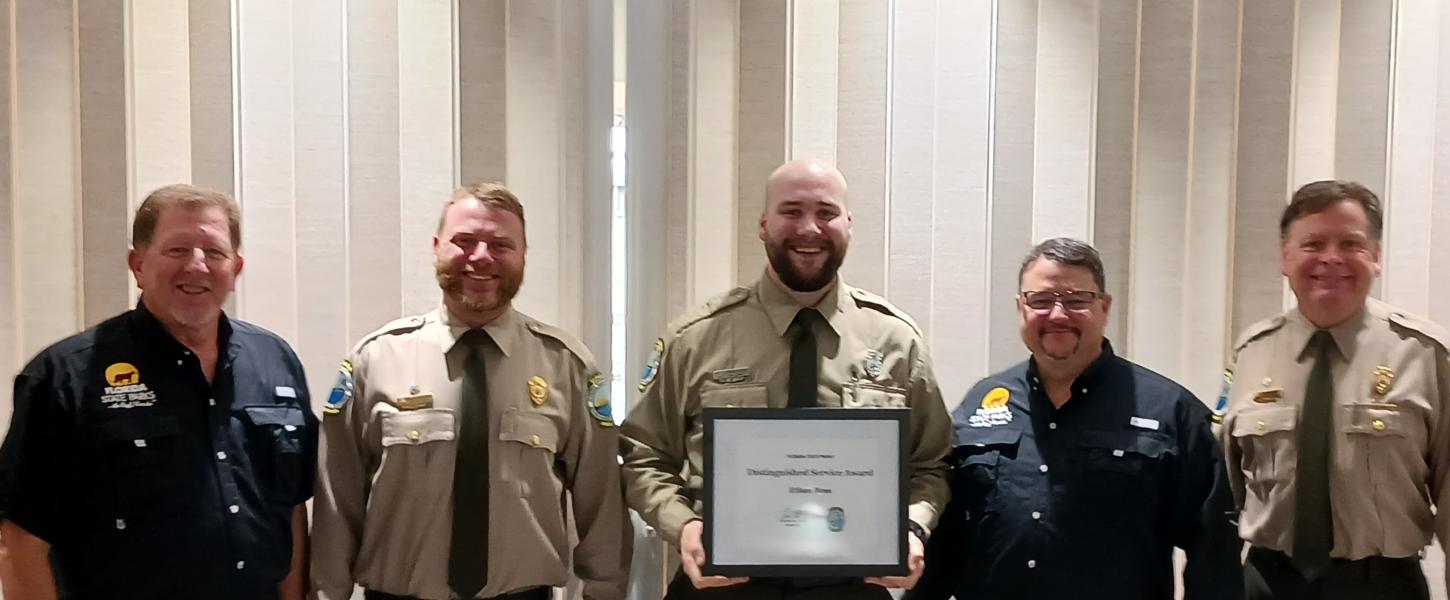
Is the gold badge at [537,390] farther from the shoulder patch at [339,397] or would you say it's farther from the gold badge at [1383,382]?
the gold badge at [1383,382]

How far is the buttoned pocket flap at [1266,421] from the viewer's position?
99.1 inches

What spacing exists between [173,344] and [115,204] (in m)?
0.84

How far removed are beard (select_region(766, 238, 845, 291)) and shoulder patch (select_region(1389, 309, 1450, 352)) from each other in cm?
135

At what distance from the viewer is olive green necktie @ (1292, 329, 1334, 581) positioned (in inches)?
95.7

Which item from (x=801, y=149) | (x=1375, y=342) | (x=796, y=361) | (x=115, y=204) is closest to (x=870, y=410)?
(x=796, y=361)

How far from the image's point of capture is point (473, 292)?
2.34 meters

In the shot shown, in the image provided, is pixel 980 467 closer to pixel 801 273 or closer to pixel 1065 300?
pixel 1065 300

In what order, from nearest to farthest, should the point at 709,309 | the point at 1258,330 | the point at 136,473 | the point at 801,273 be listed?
1. the point at 136,473
2. the point at 801,273
3. the point at 709,309
4. the point at 1258,330

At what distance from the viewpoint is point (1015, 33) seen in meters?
2.99

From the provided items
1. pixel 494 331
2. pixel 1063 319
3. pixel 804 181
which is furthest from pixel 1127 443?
pixel 494 331

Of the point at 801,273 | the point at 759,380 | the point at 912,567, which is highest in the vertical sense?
the point at 801,273

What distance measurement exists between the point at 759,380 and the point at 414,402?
0.76 m

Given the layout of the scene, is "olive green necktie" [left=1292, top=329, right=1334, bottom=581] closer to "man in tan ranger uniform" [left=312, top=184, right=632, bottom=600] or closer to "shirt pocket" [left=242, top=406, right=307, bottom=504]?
"man in tan ranger uniform" [left=312, top=184, right=632, bottom=600]

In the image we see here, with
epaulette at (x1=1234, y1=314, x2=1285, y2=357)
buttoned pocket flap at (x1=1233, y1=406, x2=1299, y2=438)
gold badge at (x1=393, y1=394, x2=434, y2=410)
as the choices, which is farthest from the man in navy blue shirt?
epaulette at (x1=1234, y1=314, x2=1285, y2=357)
